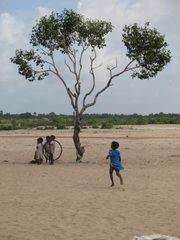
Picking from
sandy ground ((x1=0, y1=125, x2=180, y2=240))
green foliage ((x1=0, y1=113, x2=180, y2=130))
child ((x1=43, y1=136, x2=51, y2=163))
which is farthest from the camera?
green foliage ((x1=0, y1=113, x2=180, y2=130))

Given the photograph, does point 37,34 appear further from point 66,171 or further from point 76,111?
point 66,171

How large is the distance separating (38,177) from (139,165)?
22.3 feet

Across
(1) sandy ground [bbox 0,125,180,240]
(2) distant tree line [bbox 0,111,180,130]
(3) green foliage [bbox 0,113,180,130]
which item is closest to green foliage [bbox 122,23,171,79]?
(1) sandy ground [bbox 0,125,180,240]

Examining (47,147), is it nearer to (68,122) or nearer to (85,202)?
(85,202)

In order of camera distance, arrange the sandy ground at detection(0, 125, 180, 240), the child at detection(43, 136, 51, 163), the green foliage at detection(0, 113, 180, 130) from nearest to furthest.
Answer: the sandy ground at detection(0, 125, 180, 240) < the child at detection(43, 136, 51, 163) < the green foliage at detection(0, 113, 180, 130)

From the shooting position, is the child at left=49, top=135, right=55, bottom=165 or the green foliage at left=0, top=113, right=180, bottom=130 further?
the green foliage at left=0, top=113, right=180, bottom=130

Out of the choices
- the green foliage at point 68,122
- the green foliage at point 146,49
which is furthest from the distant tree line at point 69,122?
the green foliage at point 146,49

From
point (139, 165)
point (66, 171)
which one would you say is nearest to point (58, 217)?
point (66, 171)

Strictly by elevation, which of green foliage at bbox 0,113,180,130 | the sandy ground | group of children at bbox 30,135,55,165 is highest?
green foliage at bbox 0,113,180,130

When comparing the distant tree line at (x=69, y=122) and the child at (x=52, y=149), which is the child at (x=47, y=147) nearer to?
the child at (x=52, y=149)

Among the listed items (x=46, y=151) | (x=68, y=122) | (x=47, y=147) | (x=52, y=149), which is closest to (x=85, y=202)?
(x=47, y=147)

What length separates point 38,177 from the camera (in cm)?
1877

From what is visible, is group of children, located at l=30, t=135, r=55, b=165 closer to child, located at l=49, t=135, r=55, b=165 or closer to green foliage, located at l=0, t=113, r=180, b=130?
child, located at l=49, t=135, r=55, b=165

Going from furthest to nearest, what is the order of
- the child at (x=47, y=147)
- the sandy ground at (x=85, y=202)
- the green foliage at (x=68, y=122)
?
1. the green foliage at (x=68, y=122)
2. the child at (x=47, y=147)
3. the sandy ground at (x=85, y=202)
